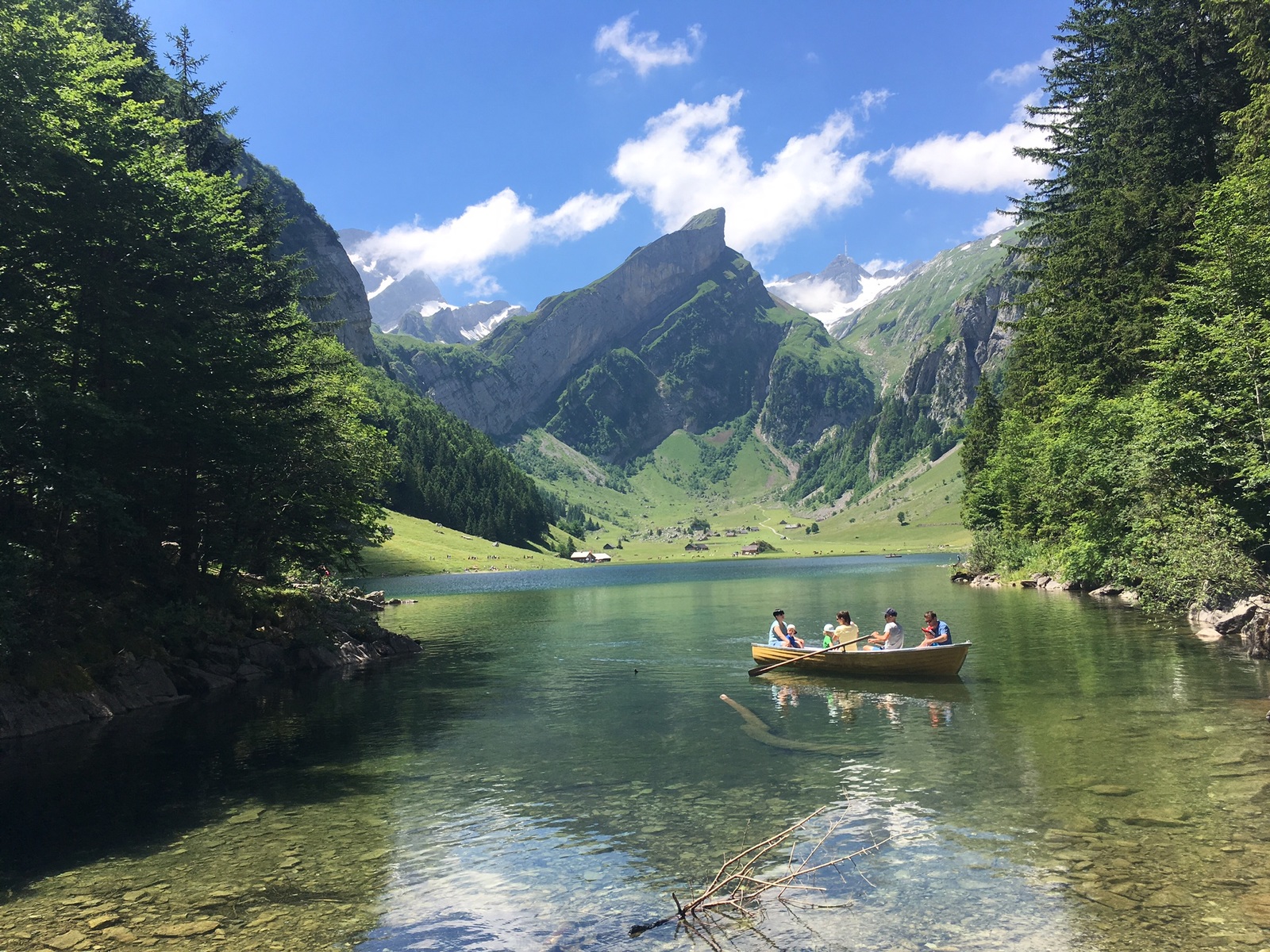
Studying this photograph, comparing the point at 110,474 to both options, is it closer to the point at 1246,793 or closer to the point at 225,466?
the point at 225,466

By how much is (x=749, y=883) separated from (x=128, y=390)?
31027 millimetres

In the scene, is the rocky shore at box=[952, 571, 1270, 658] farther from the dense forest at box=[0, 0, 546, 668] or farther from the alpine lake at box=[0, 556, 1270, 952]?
the dense forest at box=[0, 0, 546, 668]

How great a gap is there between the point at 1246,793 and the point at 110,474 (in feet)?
123

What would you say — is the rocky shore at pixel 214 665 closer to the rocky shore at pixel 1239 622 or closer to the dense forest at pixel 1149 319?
the rocky shore at pixel 1239 622

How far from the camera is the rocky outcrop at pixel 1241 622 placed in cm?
2902

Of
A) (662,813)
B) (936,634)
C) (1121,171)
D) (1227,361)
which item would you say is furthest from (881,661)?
(1121,171)

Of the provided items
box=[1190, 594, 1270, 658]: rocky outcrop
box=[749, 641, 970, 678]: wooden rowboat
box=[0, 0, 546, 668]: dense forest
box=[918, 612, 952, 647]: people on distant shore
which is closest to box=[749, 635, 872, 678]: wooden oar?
box=[749, 641, 970, 678]: wooden rowboat

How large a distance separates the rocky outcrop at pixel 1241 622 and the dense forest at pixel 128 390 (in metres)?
42.8

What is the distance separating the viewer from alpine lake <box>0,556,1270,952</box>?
36.4ft

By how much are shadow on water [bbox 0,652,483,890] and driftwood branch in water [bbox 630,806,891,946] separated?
995 cm

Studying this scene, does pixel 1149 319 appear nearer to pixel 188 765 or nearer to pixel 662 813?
Answer: pixel 662 813

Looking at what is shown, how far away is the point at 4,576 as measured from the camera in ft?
74.5

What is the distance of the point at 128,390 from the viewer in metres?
30.6

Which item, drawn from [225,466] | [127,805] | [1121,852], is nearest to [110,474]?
[225,466]
